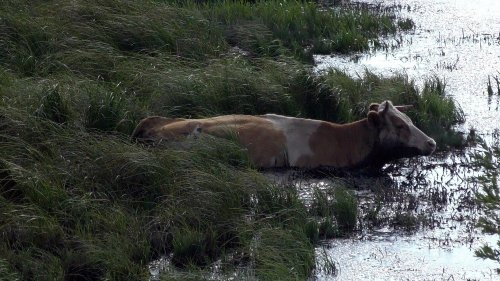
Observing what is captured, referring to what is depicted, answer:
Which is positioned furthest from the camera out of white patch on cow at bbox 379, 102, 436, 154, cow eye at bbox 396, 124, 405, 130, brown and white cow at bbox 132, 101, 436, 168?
cow eye at bbox 396, 124, 405, 130

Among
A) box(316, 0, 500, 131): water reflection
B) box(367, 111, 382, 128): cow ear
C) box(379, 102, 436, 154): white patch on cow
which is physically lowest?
box(316, 0, 500, 131): water reflection

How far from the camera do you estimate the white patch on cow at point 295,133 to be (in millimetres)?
9766

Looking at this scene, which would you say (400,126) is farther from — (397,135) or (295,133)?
(295,133)

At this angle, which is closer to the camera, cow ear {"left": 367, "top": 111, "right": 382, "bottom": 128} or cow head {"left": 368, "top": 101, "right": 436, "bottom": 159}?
cow head {"left": 368, "top": 101, "right": 436, "bottom": 159}

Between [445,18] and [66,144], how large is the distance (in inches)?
383

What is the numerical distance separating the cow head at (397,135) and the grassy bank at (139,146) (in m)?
0.99

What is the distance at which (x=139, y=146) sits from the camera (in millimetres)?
8945

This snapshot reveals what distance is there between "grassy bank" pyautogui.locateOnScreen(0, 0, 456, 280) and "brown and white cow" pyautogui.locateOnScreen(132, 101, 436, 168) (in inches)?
16.6

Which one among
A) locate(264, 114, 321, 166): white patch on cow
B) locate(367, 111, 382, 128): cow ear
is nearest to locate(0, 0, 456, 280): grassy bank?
locate(264, 114, 321, 166): white patch on cow

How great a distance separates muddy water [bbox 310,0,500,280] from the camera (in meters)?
7.59

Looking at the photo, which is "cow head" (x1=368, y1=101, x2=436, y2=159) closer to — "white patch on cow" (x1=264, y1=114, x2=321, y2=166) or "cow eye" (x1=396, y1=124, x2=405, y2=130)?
"cow eye" (x1=396, y1=124, x2=405, y2=130)

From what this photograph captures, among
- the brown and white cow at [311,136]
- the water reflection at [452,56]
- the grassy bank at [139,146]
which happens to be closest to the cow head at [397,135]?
the brown and white cow at [311,136]

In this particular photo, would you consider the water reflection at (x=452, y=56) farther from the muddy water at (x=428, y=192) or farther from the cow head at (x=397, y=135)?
the cow head at (x=397, y=135)

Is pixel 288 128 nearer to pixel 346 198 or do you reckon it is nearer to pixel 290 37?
pixel 346 198
